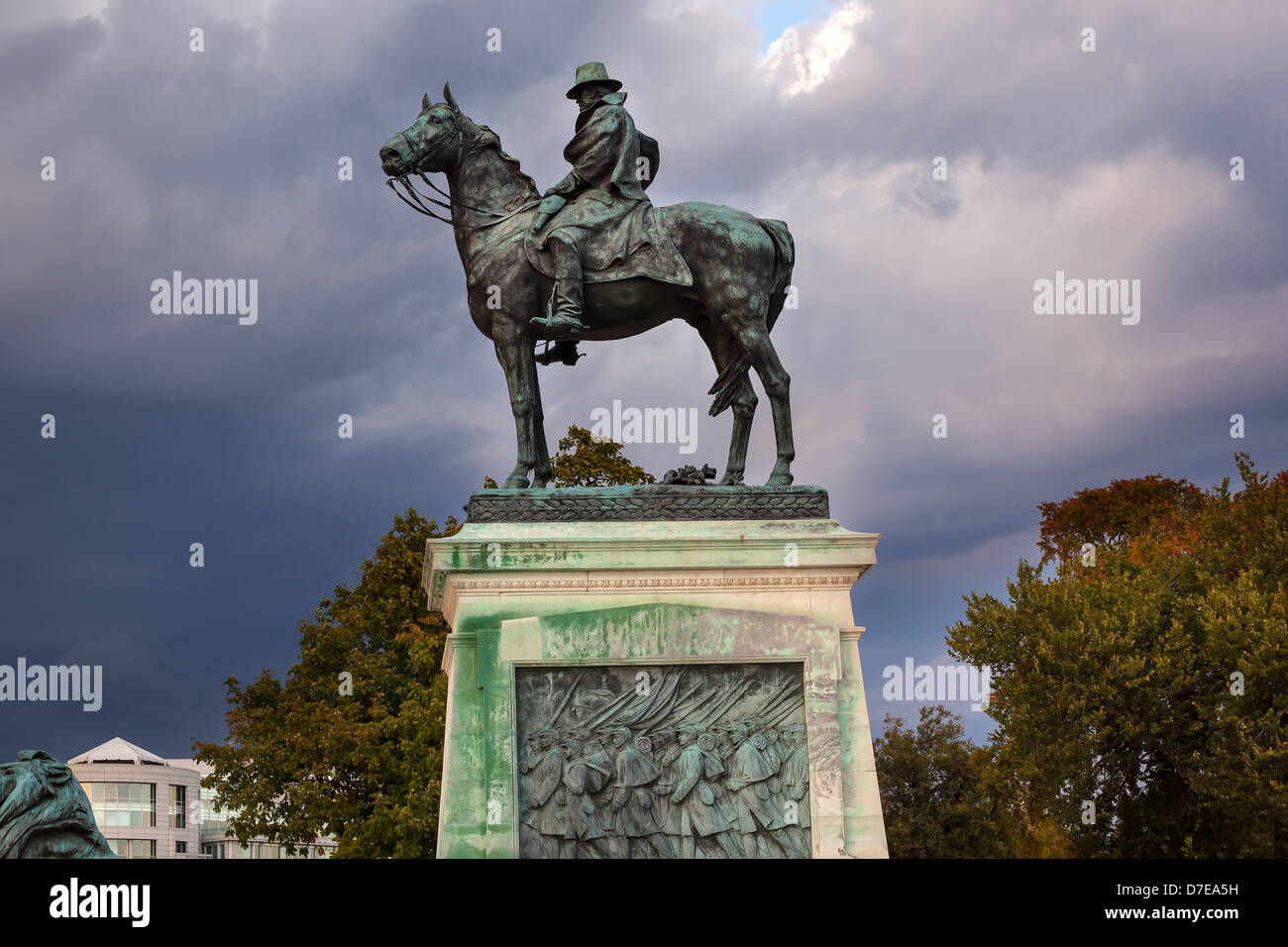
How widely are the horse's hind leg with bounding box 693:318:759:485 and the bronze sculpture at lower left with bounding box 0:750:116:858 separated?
606 centimetres

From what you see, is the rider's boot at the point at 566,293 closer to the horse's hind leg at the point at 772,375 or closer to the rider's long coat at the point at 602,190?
the rider's long coat at the point at 602,190

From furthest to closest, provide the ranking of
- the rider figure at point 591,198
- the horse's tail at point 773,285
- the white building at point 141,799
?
1. the white building at point 141,799
2. the horse's tail at point 773,285
3. the rider figure at point 591,198

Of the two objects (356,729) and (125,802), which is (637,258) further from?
(125,802)

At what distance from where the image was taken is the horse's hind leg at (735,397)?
1386cm

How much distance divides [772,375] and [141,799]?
80147mm

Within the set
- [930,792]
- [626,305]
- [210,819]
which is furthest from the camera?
[210,819]

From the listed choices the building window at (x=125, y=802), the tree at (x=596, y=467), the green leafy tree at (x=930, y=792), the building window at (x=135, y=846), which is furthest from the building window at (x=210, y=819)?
the tree at (x=596, y=467)

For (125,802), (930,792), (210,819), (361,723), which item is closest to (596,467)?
(361,723)

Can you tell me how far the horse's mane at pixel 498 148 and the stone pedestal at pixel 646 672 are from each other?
10.9 feet

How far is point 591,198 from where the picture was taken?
45.6 ft
